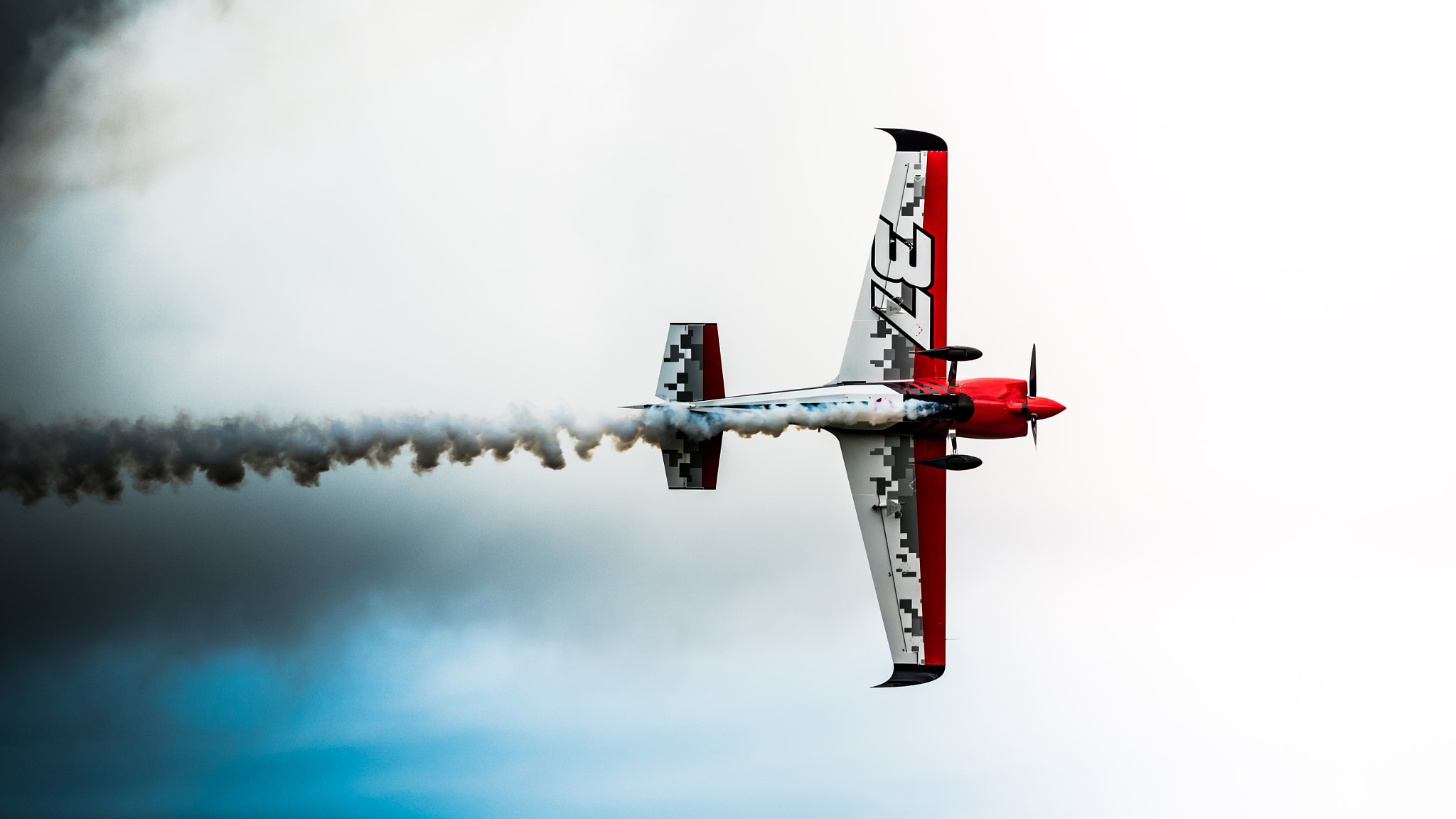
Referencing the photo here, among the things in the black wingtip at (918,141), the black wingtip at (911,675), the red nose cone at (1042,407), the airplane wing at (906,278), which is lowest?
the black wingtip at (911,675)

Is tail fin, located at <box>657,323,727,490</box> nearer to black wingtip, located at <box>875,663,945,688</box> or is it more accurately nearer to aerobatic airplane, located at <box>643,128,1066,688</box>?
aerobatic airplane, located at <box>643,128,1066,688</box>

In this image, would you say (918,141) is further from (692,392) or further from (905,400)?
(692,392)

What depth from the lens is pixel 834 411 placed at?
37.0 metres

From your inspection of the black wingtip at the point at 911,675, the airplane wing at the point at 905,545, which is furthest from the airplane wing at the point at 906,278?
the black wingtip at the point at 911,675

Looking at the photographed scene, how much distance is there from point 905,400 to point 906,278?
2.80 metres

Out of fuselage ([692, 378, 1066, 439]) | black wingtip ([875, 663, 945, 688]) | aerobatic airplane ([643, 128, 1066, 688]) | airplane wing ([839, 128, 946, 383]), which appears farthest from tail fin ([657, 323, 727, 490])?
black wingtip ([875, 663, 945, 688])

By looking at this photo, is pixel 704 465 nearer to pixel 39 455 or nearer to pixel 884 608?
pixel 884 608

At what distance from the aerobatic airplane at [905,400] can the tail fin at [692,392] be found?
20 mm

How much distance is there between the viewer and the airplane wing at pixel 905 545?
1499 inches

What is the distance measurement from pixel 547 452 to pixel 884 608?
7.86 meters

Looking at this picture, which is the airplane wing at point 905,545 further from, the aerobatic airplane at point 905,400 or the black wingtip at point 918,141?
the black wingtip at point 918,141

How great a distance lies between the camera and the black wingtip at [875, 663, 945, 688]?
124ft

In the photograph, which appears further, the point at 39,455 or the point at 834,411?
the point at 834,411

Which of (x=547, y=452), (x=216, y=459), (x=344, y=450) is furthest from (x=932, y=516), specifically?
(x=216, y=459)
